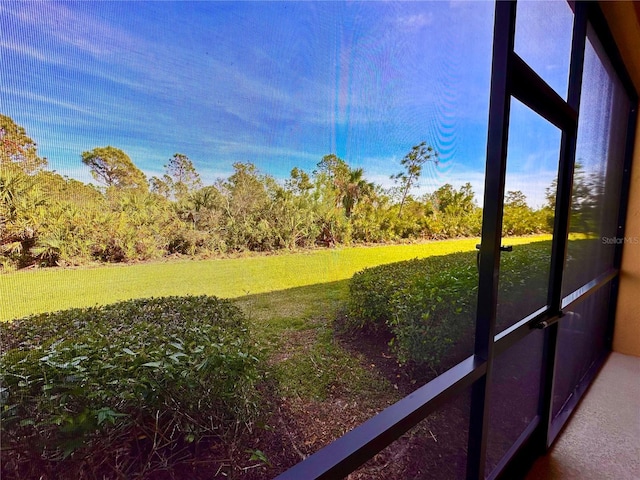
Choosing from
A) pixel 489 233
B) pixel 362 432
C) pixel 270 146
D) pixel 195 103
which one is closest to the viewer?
pixel 195 103

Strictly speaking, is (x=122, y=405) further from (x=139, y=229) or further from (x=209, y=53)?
(x=209, y=53)

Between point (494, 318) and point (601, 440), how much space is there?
188 cm

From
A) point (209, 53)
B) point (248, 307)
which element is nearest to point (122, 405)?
point (248, 307)

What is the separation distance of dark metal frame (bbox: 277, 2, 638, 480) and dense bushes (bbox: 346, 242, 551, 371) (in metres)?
0.08

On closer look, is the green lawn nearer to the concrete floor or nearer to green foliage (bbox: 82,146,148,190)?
green foliage (bbox: 82,146,148,190)

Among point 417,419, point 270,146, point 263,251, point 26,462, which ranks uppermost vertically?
point 270,146

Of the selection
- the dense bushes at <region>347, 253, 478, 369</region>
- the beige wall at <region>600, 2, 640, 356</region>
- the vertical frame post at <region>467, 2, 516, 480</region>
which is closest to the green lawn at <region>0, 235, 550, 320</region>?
the dense bushes at <region>347, 253, 478, 369</region>

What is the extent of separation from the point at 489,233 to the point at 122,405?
1.37 m

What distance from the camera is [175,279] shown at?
0.67 metres

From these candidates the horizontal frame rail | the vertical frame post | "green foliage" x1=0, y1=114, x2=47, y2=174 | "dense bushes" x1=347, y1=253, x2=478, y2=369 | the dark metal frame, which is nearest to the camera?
"green foliage" x1=0, y1=114, x2=47, y2=174

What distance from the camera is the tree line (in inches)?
19.1

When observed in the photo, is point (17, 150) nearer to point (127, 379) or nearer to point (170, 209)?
point (170, 209)

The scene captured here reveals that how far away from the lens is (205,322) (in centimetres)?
74

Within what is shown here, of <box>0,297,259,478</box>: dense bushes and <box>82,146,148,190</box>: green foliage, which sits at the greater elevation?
<box>82,146,148,190</box>: green foliage
